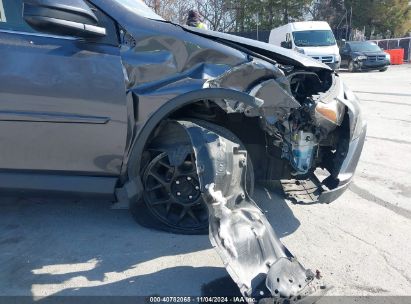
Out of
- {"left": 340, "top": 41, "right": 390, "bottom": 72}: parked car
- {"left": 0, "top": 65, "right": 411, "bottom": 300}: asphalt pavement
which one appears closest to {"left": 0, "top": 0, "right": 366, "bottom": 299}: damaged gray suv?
{"left": 0, "top": 65, "right": 411, "bottom": 300}: asphalt pavement

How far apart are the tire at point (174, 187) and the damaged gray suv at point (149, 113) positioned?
1 cm

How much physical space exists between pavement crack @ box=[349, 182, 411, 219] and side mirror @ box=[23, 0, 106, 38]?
2.91m

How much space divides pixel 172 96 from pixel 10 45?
3.58 ft

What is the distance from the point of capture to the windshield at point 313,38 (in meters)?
18.4

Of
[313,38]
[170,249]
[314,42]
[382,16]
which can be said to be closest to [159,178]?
[170,249]

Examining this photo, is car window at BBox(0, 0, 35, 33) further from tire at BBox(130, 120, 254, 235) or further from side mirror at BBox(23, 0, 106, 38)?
tire at BBox(130, 120, 254, 235)

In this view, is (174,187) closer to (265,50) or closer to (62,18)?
(265,50)

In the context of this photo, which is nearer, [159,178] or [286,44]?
[159,178]

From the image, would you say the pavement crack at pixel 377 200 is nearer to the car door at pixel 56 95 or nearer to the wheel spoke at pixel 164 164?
the wheel spoke at pixel 164 164

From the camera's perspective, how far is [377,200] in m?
3.87

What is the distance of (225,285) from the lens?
252cm

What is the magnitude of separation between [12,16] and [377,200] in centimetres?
351

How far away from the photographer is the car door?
8.42ft

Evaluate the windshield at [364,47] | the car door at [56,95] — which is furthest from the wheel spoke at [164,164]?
the windshield at [364,47]
